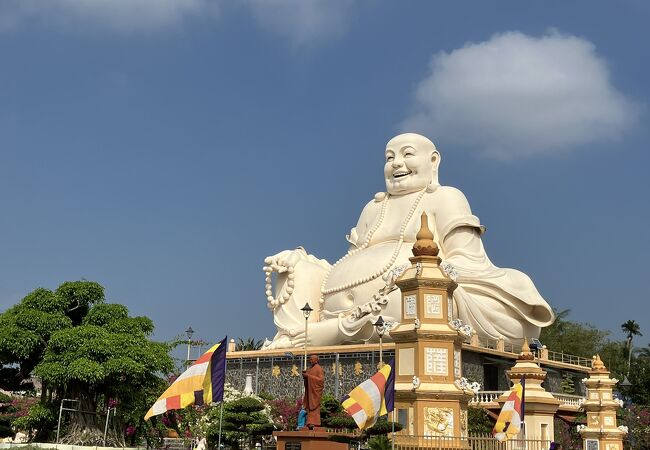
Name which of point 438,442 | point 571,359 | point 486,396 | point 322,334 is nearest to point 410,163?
point 322,334

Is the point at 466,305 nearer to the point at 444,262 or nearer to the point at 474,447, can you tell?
the point at 444,262

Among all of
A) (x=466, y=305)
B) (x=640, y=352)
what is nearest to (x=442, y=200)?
(x=466, y=305)

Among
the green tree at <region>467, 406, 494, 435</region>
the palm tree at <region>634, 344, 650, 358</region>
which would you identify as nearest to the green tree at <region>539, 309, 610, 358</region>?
the palm tree at <region>634, 344, 650, 358</region>

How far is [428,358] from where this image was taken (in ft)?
53.6

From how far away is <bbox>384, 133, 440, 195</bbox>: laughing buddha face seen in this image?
105 feet

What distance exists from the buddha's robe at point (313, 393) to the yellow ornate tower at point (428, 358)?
191cm

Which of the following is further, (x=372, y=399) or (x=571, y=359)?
(x=571, y=359)

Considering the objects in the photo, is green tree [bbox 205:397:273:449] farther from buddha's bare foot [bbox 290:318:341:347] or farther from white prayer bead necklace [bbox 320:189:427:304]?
white prayer bead necklace [bbox 320:189:427:304]

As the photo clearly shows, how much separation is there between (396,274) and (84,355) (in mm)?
10948

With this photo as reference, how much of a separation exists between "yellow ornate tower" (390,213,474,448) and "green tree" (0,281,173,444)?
7164 mm

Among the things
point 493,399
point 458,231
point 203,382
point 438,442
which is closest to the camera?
point 203,382

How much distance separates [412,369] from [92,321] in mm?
9224

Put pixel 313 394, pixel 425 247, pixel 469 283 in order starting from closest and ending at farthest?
pixel 313 394
pixel 425 247
pixel 469 283

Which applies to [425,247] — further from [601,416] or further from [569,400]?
[569,400]
